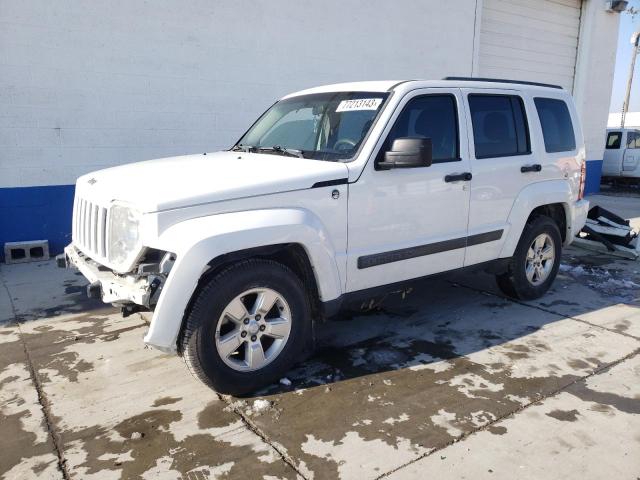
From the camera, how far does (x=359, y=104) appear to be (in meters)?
3.89

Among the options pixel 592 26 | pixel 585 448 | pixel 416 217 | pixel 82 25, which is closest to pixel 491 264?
pixel 416 217

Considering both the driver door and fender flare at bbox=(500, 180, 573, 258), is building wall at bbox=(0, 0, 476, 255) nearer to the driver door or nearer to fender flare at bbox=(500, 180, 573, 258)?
the driver door

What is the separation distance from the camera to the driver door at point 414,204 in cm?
358

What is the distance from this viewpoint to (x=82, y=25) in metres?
6.59

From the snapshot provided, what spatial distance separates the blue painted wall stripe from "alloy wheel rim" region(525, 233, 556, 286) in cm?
569

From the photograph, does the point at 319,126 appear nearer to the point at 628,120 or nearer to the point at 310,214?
the point at 310,214

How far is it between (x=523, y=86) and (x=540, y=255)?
5.30ft

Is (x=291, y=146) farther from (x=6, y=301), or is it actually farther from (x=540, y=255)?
(x=6, y=301)

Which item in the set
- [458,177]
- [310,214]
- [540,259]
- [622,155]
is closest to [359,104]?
[458,177]

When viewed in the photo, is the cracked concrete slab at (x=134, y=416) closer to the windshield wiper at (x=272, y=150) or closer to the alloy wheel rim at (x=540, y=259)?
the windshield wiper at (x=272, y=150)

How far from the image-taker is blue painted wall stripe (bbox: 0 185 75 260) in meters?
6.56

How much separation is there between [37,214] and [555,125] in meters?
6.23

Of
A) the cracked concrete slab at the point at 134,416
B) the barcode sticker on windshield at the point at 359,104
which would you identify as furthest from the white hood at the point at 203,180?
the cracked concrete slab at the point at 134,416

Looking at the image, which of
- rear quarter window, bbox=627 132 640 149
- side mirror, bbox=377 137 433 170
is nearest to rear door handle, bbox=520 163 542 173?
side mirror, bbox=377 137 433 170
